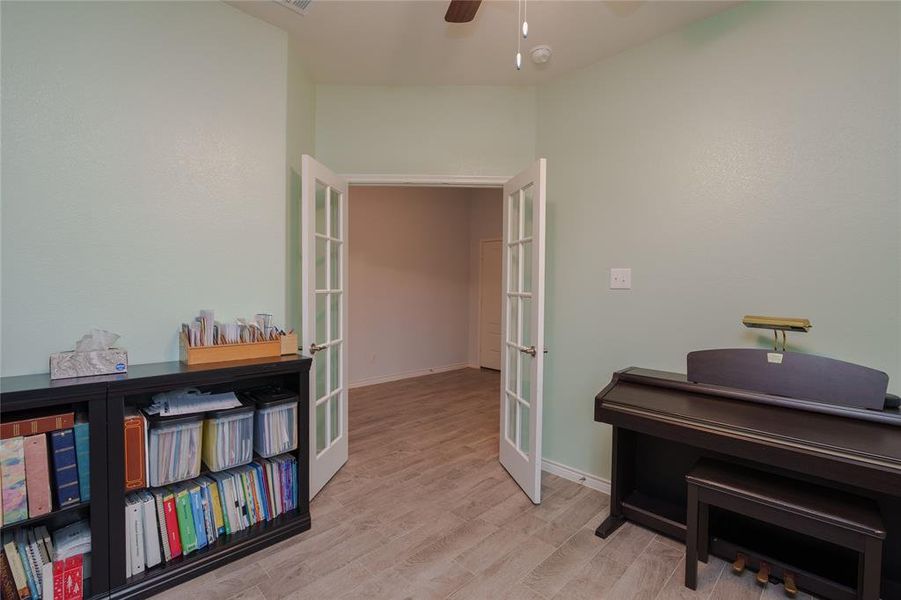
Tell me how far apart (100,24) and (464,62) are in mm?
1831

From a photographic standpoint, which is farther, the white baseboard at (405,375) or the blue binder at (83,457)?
the white baseboard at (405,375)

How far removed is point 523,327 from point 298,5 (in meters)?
2.20

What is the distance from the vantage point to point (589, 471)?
2594 millimetres

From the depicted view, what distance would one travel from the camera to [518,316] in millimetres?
2660

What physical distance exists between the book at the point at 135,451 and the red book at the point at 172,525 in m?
0.14

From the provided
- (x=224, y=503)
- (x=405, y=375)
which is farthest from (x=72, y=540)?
(x=405, y=375)

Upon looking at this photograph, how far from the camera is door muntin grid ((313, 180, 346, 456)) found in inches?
101

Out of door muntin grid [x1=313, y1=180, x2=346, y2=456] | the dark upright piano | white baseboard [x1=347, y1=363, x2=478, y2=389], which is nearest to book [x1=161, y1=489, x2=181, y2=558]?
door muntin grid [x1=313, y1=180, x2=346, y2=456]

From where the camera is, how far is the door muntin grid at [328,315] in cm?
256

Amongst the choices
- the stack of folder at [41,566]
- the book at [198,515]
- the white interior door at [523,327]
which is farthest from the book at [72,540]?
the white interior door at [523,327]

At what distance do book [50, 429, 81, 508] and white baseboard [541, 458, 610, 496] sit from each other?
2493 millimetres

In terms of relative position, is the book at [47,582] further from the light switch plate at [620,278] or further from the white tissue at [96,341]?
the light switch plate at [620,278]

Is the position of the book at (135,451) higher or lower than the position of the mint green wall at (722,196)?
lower

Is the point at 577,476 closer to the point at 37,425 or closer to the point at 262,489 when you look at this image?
the point at 262,489
